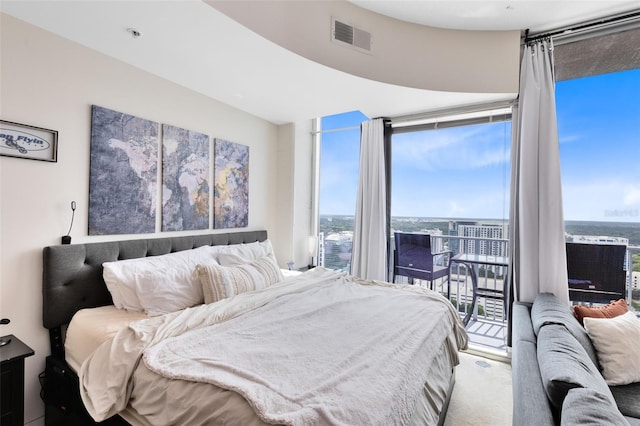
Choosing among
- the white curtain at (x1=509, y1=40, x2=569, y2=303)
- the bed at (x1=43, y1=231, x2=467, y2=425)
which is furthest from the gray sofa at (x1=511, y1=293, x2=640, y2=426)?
the white curtain at (x1=509, y1=40, x2=569, y2=303)

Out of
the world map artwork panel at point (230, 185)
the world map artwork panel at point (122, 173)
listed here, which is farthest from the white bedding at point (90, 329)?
the world map artwork panel at point (230, 185)

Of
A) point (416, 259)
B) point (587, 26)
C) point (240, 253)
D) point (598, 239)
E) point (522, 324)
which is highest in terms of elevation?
point (587, 26)

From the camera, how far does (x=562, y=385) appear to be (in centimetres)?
116

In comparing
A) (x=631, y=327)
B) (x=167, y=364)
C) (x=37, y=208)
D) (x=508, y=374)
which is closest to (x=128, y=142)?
(x=37, y=208)

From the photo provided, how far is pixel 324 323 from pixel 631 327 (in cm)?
177

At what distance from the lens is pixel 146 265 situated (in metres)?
2.16

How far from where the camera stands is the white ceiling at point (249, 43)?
1807 millimetres

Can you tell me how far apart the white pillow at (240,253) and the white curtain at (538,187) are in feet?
8.13

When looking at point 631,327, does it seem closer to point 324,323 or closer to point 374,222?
point 324,323

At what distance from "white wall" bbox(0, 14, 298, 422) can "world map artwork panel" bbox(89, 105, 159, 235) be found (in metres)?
0.06

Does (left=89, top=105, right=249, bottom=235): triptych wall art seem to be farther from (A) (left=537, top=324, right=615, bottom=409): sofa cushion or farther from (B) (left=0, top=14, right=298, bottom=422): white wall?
(A) (left=537, top=324, right=615, bottom=409): sofa cushion

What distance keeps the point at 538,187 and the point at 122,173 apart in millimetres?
3550

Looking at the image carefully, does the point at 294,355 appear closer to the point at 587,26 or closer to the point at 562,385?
the point at 562,385

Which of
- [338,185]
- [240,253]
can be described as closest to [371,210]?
[338,185]
